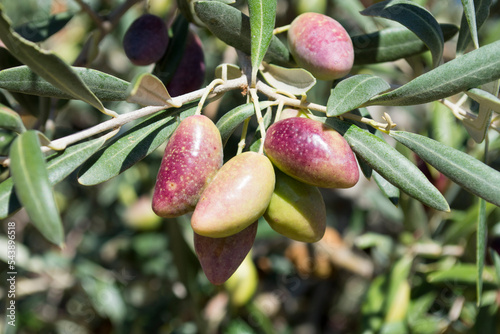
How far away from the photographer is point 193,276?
1626 millimetres

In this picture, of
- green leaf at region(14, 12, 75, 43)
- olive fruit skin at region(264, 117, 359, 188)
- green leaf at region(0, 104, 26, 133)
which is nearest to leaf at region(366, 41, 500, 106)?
olive fruit skin at region(264, 117, 359, 188)

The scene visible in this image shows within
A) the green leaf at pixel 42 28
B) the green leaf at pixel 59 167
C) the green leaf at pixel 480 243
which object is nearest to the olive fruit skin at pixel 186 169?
the green leaf at pixel 59 167

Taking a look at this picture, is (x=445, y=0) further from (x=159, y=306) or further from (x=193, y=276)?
(x=159, y=306)

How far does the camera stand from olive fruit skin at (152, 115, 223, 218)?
0.69 meters

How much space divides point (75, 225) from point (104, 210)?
0.53 ft

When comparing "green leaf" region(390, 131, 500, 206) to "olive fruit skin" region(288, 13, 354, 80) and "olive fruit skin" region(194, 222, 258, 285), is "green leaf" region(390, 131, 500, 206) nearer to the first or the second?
"olive fruit skin" region(288, 13, 354, 80)

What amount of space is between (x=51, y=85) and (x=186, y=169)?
12.4 inches

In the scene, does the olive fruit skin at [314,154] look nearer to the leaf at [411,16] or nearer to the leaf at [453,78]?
the leaf at [453,78]

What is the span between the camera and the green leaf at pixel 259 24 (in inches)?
32.3

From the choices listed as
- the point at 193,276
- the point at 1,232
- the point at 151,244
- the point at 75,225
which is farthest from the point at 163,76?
the point at 75,225

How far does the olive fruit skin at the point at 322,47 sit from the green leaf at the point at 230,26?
6 cm

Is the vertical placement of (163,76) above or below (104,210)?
above

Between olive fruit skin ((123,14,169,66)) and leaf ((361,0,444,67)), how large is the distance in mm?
421

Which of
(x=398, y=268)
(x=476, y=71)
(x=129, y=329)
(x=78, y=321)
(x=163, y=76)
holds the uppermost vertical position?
(x=476, y=71)
